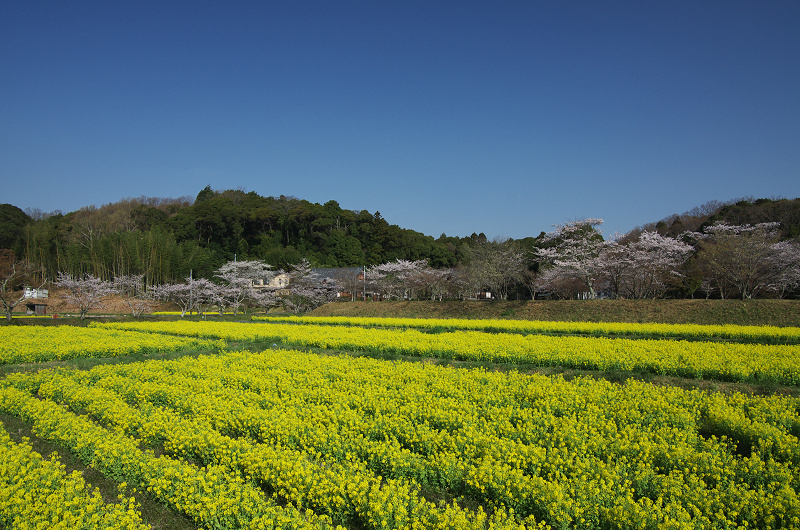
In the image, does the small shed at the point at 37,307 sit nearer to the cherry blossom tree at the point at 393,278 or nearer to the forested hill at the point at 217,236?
the forested hill at the point at 217,236

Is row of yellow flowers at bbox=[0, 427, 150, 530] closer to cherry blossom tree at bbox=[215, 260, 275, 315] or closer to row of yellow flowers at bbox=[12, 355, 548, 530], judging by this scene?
row of yellow flowers at bbox=[12, 355, 548, 530]

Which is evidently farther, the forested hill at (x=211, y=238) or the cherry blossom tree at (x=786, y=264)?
the forested hill at (x=211, y=238)

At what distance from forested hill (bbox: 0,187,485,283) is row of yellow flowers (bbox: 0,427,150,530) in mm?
44966

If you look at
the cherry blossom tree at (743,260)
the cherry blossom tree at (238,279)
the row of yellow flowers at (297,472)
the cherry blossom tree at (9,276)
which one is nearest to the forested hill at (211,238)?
the cherry blossom tree at (238,279)

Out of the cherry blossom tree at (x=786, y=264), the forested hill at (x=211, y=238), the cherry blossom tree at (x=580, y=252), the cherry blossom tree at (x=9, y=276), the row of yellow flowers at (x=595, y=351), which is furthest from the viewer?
the forested hill at (x=211, y=238)

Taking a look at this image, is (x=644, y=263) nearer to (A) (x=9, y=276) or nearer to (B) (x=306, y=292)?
(B) (x=306, y=292)

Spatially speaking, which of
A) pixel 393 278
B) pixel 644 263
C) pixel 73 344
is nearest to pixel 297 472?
pixel 73 344

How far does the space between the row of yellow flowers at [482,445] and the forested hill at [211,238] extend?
40.6m

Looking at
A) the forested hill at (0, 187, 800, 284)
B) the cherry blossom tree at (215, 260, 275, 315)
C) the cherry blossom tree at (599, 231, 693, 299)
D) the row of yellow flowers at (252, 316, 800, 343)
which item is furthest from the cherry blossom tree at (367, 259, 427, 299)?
the row of yellow flowers at (252, 316, 800, 343)

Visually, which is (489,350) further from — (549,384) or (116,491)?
(116,491)

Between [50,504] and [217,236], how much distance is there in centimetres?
6432

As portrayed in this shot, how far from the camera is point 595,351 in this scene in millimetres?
13320

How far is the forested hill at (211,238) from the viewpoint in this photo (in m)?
45.0

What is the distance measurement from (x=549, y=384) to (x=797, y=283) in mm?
31620
